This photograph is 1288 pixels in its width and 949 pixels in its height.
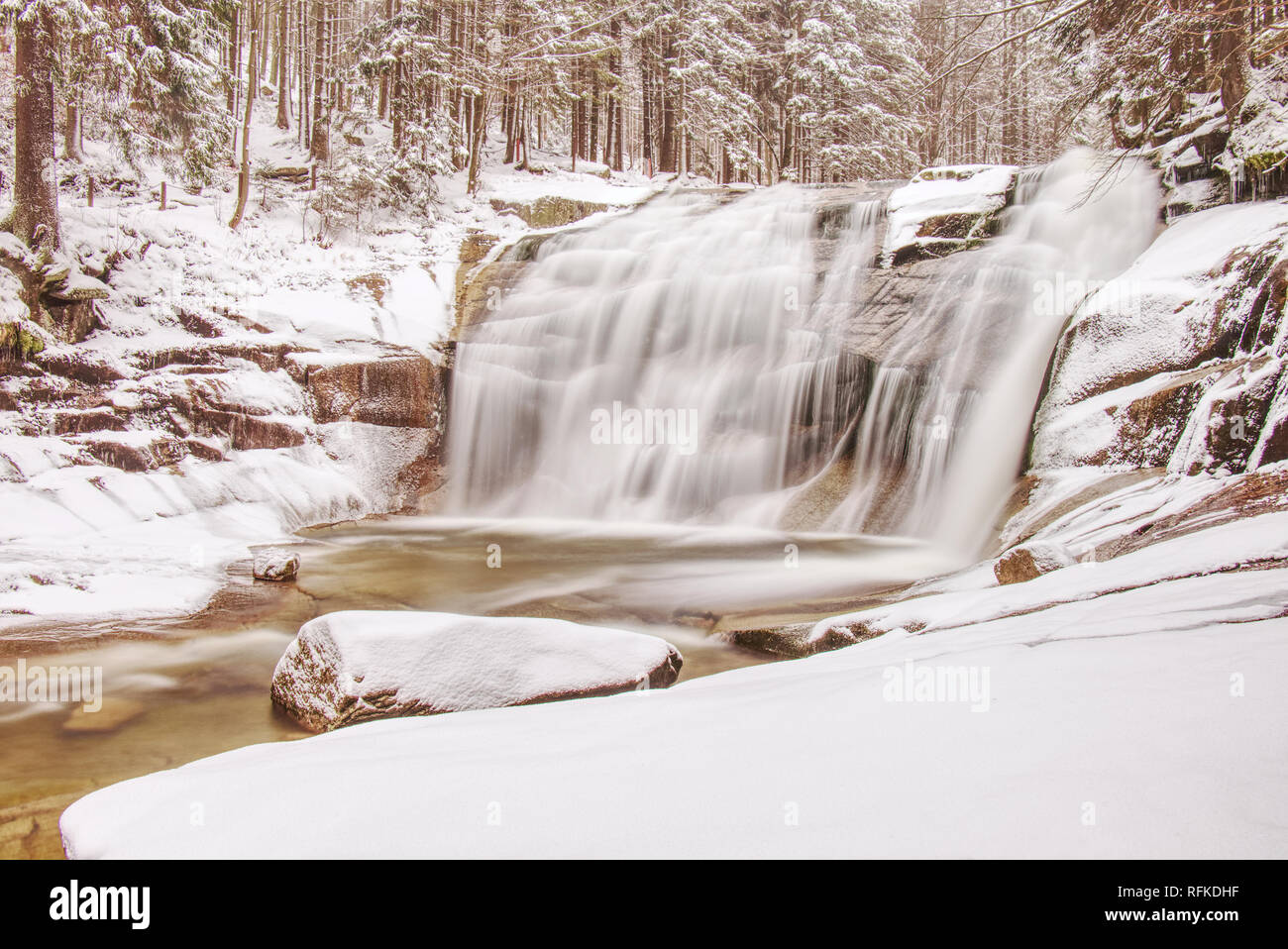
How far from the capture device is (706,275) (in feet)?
41.5

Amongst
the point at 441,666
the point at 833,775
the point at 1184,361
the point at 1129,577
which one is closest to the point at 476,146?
the point at 1184,361

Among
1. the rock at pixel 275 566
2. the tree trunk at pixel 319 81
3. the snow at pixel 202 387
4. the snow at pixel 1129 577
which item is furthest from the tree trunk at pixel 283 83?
the snow at pixel 1129 577

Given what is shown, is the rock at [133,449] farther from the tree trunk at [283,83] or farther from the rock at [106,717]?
the tree trunk at [283,83]

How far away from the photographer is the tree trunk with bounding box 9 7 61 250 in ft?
35.7

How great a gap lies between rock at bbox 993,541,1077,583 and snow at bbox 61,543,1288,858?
1.72 metres

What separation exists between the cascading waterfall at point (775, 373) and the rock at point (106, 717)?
6991 mm

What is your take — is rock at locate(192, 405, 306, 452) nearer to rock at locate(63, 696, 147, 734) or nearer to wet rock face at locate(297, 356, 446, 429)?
wet rock face at locate(297, 356, 446, 429)

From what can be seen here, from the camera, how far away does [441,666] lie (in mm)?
3793

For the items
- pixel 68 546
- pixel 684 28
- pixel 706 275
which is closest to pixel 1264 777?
pixel 68 546

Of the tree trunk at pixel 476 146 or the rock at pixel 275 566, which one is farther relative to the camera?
the tree trunk at pixel 476 146

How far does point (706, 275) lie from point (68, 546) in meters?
9.79

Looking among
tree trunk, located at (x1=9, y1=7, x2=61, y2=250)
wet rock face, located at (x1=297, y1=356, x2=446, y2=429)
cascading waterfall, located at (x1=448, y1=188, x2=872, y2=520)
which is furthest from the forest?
wet rock face, located at (x1=297, y1=356, x2=446, y2=429)

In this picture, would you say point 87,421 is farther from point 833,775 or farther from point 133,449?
point 833,775

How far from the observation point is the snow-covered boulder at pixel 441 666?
3684 millimetres
